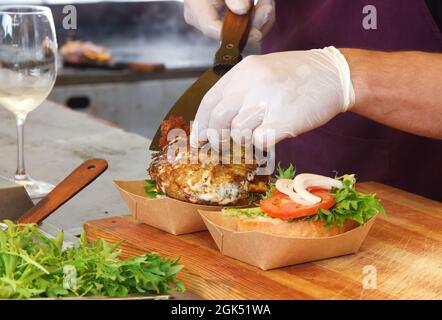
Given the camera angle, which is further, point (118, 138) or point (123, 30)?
point (123, 30)

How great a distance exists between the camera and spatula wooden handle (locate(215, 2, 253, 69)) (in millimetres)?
2238

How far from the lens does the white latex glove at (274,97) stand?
2.03 meters

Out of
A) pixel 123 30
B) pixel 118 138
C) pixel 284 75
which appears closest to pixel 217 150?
pixel 284 75

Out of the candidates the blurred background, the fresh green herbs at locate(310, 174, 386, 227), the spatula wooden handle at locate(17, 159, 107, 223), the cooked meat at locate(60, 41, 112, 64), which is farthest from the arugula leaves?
the cooked meat at locate(60, 41, 112, 64)

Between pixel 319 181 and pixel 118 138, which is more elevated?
pixel 319 181

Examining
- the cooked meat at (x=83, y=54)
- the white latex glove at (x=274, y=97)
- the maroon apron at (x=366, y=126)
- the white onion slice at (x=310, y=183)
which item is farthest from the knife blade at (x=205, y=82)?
the cooked meat at (x=83, y=54)

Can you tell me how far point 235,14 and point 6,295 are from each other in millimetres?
1253

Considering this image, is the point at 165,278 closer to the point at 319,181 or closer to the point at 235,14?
the point at 319,181

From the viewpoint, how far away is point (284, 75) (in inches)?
80.4

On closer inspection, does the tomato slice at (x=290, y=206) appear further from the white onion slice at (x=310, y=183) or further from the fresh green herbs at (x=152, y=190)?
the fresh green herbs at (x=152, y=190)

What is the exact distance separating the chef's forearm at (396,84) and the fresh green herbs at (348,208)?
1.07 ft

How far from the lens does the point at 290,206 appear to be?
187 cm

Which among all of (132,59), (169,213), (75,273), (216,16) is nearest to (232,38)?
(216,16)

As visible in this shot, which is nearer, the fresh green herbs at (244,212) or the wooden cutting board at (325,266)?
the wooden cutting board at (325,266)
